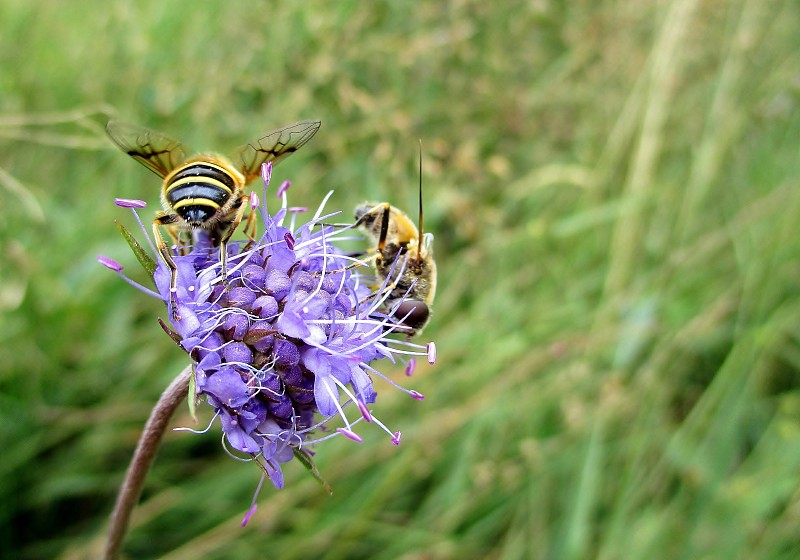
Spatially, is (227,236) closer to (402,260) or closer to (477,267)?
(402,260)

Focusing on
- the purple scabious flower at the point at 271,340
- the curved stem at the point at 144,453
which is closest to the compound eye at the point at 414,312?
the purple scabious flower at the point at 271,340

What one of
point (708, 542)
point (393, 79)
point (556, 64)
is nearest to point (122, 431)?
point (393, 79)

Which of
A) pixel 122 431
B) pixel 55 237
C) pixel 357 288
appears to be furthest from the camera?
pixel 55 237

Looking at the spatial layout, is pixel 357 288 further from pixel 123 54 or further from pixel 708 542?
pixel 123 54

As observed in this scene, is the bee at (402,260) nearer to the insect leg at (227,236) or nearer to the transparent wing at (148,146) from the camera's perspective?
the insect leg at (227,236)

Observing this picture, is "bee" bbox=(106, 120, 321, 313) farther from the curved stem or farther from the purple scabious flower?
the curved stem

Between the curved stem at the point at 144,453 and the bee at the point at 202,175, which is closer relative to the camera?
the curved stem at the point at 144,453
